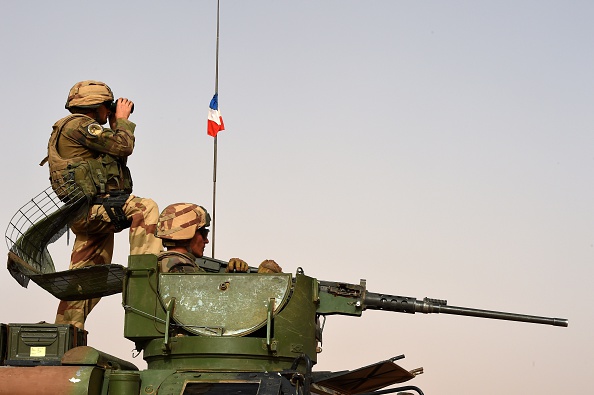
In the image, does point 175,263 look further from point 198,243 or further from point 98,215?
point 98,215

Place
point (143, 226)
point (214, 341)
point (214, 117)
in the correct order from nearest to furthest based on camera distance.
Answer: point (214, 341)
point (143, 226)
point (214, 117)

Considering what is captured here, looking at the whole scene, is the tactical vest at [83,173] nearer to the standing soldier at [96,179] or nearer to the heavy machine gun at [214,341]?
the standing soldier at [96,179]

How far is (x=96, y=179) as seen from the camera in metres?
15.1

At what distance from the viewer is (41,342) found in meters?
11.7

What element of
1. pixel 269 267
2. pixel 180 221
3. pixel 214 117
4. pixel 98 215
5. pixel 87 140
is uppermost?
pixel 214 117

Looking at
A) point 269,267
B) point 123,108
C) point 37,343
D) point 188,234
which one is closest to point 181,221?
point 188,234

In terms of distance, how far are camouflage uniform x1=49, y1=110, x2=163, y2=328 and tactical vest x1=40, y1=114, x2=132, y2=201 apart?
0.8 inches

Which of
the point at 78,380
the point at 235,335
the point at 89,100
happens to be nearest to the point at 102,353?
the point at 78,380

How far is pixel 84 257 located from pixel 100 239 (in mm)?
344

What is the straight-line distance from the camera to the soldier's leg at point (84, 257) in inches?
590

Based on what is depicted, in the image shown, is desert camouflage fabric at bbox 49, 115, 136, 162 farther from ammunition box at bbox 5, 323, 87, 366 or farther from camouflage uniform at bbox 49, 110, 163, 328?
ammunition box at bbox 5, 323, 87, 366

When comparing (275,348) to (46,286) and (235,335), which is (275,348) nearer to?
(235,335)

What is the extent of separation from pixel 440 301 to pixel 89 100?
561 centimetres

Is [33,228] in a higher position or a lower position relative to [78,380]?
higher
